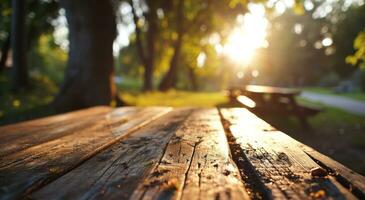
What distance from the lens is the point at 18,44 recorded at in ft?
39.7

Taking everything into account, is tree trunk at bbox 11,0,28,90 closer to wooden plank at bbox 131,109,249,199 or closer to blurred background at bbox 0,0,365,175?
blurred background at bbox 0,0,365,175

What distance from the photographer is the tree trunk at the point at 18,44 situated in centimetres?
1199

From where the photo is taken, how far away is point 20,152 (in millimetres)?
1708

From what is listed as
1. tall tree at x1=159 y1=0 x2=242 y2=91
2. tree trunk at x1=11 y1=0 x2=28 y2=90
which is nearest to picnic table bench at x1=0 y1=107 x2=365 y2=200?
tree trunk at x1=11 y1=0 x2=28 y2=90

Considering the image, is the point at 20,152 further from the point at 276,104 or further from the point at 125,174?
the point at 276,104

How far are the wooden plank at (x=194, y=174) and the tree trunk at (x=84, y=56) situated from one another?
5.78 m

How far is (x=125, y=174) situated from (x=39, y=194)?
315 millimetres

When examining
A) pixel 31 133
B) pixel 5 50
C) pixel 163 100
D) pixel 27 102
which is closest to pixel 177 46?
pixel 163 100

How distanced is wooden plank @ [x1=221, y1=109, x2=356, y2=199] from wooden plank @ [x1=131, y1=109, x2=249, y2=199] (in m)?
0.10

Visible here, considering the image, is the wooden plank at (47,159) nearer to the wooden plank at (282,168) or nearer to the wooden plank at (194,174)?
the wooden plank at (194,174)

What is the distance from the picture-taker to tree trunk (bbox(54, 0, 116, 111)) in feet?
23.9

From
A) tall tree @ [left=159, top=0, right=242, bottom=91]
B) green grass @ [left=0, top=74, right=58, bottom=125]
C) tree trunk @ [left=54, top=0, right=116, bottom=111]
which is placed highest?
tall tree @ [left=159, top=0, right=242, bottom=91]

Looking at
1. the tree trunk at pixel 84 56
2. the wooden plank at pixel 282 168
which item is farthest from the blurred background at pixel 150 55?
the wooden plank at pixel 282 168

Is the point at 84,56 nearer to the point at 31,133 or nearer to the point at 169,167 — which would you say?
the point at 31,133
